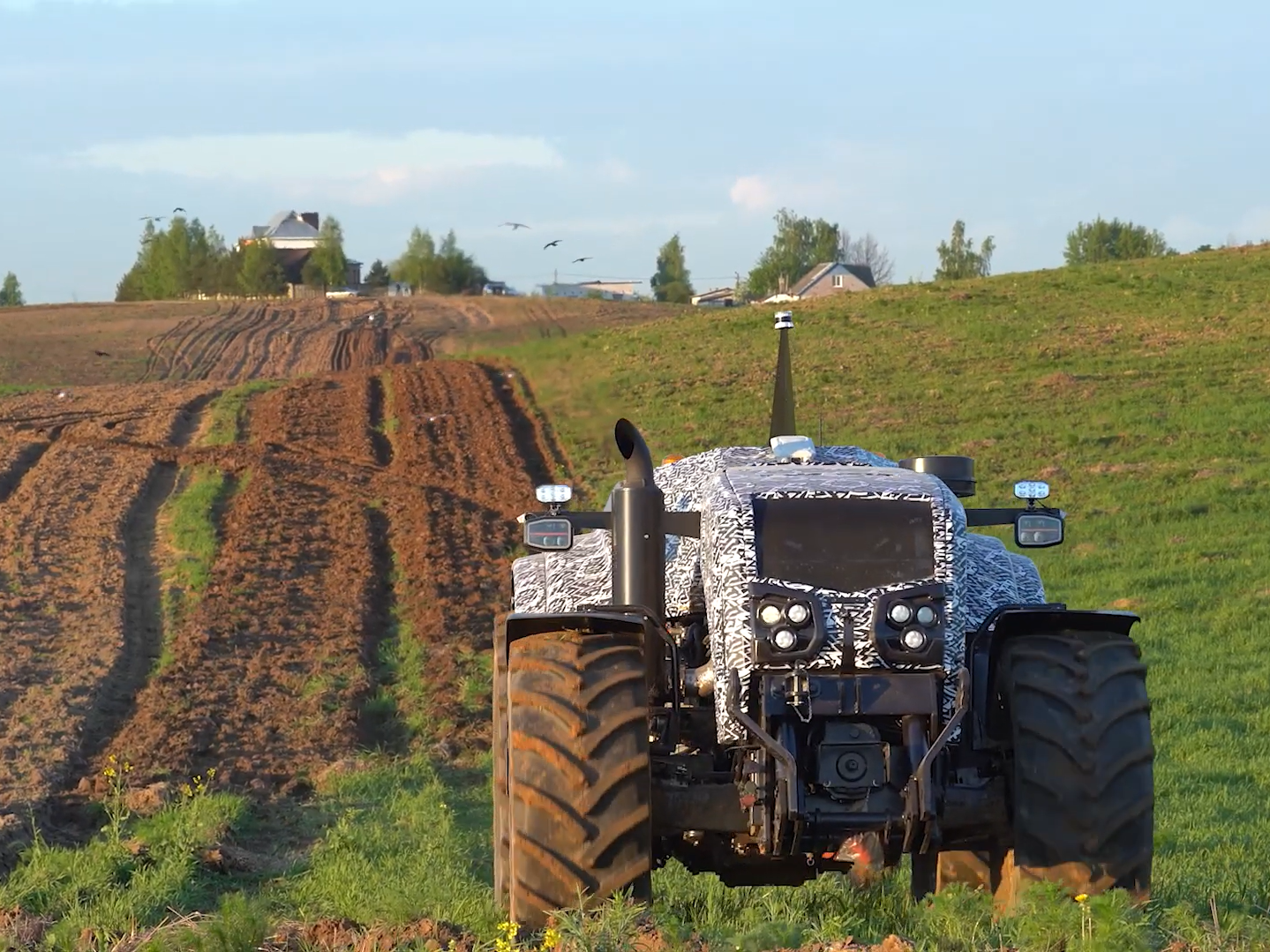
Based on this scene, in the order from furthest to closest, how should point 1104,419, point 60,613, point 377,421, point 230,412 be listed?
point 230,412 < point 377,421 < point 1104,419 < point 60,613

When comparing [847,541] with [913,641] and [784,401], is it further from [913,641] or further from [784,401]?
[784,401]

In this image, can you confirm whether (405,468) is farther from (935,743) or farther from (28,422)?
(935,743)

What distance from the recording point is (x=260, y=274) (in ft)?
238

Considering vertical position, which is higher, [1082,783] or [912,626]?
[912,626]

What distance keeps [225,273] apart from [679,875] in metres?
69.7

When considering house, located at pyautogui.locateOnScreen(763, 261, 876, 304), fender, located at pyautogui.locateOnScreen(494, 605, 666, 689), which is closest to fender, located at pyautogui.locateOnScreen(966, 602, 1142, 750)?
fender, located at pyautogui.locateOnScreen(494, 605, 666, 689)

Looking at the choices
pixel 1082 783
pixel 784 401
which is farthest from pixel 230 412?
pixel 1082 783

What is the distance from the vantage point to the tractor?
587 centimetres

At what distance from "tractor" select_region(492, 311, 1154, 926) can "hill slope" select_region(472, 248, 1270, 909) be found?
2.92ft

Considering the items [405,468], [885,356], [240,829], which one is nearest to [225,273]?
[885,356]

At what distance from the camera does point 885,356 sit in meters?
35.4

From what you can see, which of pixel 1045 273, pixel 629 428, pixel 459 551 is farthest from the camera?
pixel 1045 273

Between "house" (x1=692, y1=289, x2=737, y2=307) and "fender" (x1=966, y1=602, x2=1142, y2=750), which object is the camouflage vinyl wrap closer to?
"fender" (x1=966, y1=602, x2=1142, y2=750)

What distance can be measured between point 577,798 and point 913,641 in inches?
51.3
